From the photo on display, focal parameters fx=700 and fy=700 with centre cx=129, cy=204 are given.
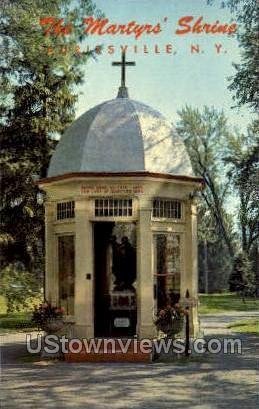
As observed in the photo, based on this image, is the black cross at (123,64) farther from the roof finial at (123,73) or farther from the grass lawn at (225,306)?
the grass lawn at (225,306)

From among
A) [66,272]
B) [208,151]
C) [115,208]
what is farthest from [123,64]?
[208,151]

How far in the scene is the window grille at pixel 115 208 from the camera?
15578 mm

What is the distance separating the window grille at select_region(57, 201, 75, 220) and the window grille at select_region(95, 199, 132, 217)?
0.70 m

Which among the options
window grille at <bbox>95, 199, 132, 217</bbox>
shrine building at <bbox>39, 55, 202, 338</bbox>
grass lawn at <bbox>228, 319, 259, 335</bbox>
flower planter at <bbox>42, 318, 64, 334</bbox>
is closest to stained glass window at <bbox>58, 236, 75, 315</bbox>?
shrine building at <bbox>39, 55, 202, 338</bbox>

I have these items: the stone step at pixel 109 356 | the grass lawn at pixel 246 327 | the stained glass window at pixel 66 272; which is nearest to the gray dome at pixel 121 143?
the stained glass window at pixel 66 272

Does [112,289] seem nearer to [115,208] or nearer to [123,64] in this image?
[115,208]

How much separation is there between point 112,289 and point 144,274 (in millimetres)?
2729

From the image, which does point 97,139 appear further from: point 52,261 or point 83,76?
point 83,76

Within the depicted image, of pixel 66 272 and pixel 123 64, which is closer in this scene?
pixel 66 272

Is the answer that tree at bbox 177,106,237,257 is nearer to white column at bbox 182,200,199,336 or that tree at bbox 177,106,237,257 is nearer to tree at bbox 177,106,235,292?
tree at bbox 177,106,235,292

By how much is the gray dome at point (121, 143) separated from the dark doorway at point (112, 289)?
257 cm

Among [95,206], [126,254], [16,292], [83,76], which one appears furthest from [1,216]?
[16,292]

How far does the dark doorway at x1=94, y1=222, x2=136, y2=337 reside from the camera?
55.1 ft

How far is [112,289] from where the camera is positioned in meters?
18.0
